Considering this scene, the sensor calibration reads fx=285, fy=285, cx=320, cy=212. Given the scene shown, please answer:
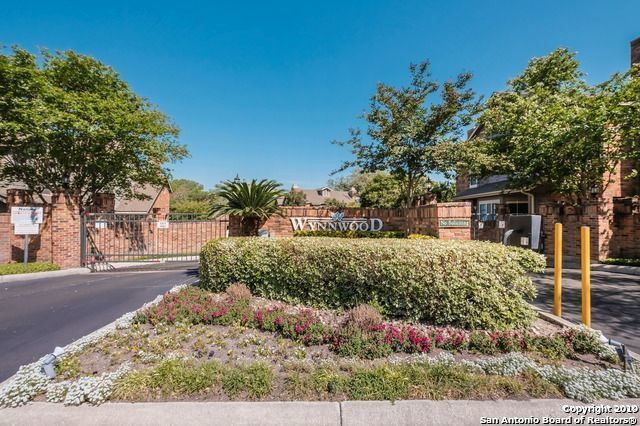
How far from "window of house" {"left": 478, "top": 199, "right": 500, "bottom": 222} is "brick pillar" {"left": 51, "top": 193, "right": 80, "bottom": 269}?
2080cm

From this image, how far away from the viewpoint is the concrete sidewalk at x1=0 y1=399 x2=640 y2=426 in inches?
101

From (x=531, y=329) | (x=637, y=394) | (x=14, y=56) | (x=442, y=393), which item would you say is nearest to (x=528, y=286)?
(x=531, y=329)

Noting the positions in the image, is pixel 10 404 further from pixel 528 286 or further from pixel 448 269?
pixel 528 286

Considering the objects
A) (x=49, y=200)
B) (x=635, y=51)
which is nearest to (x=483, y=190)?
(x=635, y=51)

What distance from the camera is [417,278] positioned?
4.41m

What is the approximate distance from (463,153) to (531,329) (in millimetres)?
5608

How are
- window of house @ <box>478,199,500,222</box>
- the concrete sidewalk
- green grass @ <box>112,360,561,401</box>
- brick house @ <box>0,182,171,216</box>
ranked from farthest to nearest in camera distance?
window of house @ <box>478,199,500,222</box> < brick house @ <box>0,182,171,216</box> < green grass @ <box>112,360,561,401</box> < the concrete sidewalk

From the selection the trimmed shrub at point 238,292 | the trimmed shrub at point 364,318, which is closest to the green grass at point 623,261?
the trimmed shrub at point 364,318

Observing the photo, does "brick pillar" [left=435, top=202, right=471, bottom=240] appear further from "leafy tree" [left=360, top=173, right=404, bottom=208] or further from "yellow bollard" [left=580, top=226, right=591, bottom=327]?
"leafy tree" [left=360, top=173, right=404, bottom=208]

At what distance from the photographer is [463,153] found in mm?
8531

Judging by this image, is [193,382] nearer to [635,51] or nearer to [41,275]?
[41,275]

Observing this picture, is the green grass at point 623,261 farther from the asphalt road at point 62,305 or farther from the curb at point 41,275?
the curb at point 41,275

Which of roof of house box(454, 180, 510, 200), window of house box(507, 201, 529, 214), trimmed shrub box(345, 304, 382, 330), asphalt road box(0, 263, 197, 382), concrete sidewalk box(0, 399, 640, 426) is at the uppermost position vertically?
roof of house box(454, 180, 510, 200)

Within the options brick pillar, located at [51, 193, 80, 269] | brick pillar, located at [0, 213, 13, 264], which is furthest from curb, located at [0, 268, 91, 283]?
brick pillar, located at [0, 213, 13, 264]
